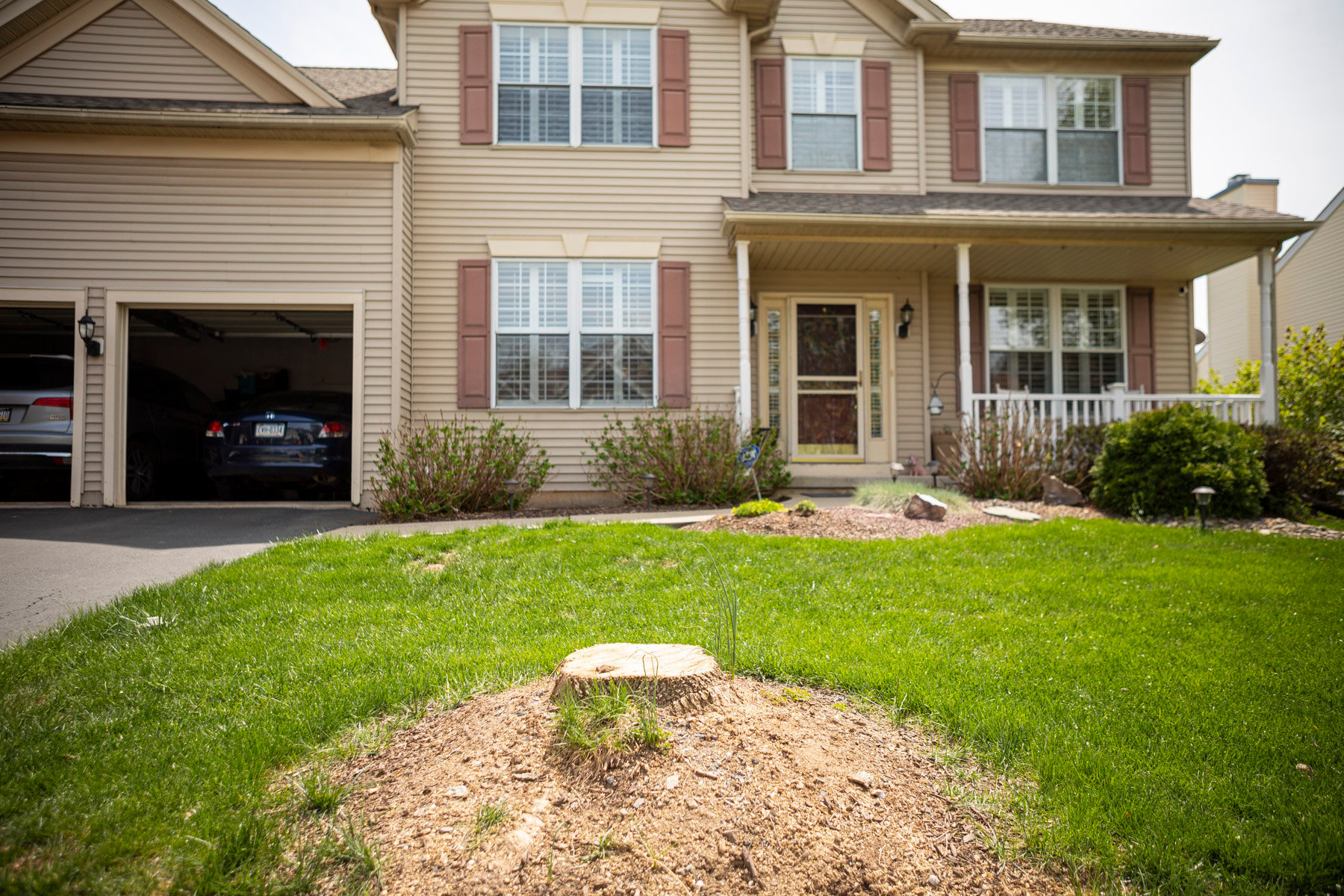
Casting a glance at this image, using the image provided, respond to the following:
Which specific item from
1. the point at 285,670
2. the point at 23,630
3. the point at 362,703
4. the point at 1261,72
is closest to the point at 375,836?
the point at 362,703

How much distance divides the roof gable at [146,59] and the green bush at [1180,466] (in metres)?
8.76

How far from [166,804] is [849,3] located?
11015 mm

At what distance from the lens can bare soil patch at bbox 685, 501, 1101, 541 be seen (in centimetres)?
582

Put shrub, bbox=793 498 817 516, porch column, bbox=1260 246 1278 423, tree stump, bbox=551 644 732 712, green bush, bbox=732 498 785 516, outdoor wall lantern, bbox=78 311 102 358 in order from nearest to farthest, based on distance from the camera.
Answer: tree stump, bbox=551 644 732 712 → shrub, bbox=793 498 817 516 → green bush, bbox=732 498 785 516 → outdoor wall lantern, bbox=78 311 102 358 → porch column, bbox=1260 246 1278 423

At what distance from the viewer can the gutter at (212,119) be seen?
7.79 meters

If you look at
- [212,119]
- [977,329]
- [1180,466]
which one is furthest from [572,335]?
[1180,466]

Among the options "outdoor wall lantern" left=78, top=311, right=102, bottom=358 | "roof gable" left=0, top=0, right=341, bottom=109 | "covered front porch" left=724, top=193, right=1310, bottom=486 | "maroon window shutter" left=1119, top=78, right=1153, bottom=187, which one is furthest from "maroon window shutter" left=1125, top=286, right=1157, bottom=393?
"outdoor wall lantern" left=78, top=311, right=102, bottom=358

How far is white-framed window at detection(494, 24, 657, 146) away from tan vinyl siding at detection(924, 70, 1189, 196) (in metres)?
3.79

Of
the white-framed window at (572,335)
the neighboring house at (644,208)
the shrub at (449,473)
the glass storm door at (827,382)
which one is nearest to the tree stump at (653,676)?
the shrub at (449,473)

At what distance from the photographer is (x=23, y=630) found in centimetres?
367

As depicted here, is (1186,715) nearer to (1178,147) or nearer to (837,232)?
(837,232)

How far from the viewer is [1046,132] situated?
1030 centimetres

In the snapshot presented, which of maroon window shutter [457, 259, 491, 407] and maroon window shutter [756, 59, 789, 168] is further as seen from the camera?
maroon window shutter [756, 59, 789, 168]

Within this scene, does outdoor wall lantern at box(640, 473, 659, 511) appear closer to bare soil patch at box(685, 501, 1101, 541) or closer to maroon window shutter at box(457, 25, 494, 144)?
bare soil patch at box(685, 501, 1101, 541)
